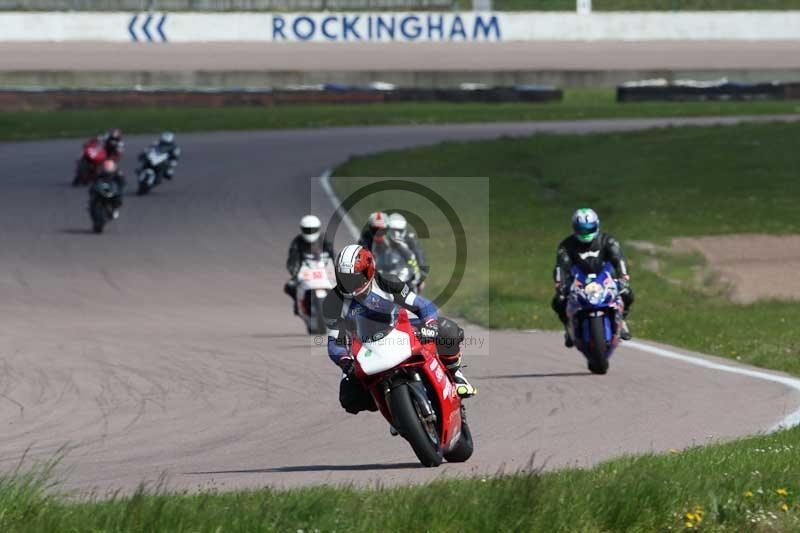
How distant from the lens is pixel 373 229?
17.8 metres

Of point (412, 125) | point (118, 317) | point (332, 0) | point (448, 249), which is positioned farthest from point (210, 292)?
point (332, 0)

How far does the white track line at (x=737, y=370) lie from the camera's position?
11634 mm

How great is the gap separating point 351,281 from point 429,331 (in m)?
0.58

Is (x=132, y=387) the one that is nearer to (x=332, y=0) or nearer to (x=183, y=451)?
(x=183, y=451)

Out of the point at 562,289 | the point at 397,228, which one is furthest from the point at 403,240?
the point at 562,289

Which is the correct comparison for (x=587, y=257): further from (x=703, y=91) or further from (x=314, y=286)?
(x=703, y=91)

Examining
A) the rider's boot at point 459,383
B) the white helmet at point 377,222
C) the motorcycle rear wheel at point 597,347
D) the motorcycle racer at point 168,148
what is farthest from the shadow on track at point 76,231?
the rider's boot at point 459,383

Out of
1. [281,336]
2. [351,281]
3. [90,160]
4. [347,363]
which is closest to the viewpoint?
[351,281]

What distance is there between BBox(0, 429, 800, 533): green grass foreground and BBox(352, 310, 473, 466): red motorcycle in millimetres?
982

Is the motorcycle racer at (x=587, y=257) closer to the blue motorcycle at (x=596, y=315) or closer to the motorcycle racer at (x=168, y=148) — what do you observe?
the blue motorcycle at (x=596, y=315)

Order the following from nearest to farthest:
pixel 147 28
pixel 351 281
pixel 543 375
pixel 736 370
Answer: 1. pixel 351 281
2. pixel 543 375
3. pixel 736 370
4. pixel 147 28

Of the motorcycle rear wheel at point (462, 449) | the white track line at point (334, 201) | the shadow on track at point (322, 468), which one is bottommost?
the white track line at point (334, 201)

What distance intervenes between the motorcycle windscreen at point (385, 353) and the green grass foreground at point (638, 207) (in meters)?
6.94

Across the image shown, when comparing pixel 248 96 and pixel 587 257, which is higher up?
pixel 587 257
